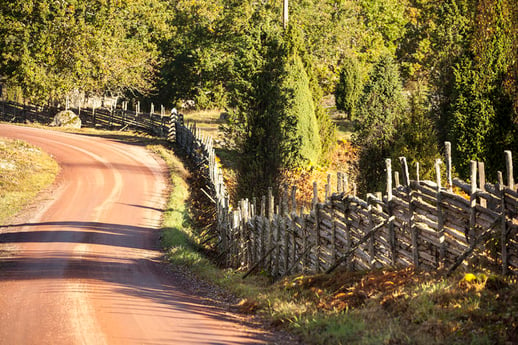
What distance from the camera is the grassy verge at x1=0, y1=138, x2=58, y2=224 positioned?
86.8 ft

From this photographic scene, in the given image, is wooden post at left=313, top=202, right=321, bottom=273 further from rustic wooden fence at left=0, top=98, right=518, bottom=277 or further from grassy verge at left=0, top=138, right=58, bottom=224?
grassy verge at left=0, top=138, right=58, bottom=224

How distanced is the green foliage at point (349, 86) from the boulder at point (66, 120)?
20.8 meters

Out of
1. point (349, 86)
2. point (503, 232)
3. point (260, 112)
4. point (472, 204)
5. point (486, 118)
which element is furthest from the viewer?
point (349, 86)

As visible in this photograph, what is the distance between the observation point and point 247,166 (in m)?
25.4

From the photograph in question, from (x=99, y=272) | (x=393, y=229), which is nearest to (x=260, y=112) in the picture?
(x=99, y=272)

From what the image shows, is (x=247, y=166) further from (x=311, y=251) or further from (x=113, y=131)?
(x=113, y=131)

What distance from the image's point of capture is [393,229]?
11.3 metres

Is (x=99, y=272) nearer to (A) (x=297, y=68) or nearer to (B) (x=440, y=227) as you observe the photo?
(B) (x=440, y=227)

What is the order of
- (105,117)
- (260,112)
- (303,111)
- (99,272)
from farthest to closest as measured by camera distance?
(105,117)
(303,111)
(260,112)
(99,272)

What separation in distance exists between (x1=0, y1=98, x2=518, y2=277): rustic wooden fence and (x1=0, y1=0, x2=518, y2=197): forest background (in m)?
5.85

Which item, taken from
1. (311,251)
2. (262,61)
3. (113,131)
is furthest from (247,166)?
(113,131)

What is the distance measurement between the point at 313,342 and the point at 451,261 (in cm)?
264

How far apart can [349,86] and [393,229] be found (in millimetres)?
41537

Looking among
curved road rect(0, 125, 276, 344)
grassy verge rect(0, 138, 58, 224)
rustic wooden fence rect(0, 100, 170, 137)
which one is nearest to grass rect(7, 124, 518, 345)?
curved road rect(0, 125, 276, 344)
